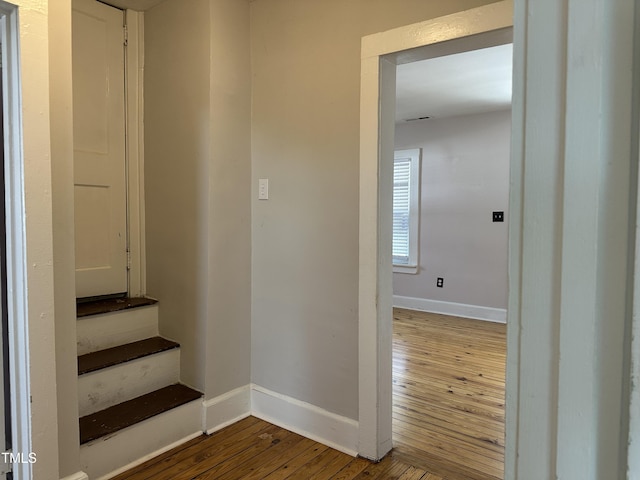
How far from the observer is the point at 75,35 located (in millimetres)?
2361

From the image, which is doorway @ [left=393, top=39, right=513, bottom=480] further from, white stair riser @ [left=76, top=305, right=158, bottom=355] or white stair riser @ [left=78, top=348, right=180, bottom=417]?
white stair riser @ [left=76, top=305, right=158, bottom=355]

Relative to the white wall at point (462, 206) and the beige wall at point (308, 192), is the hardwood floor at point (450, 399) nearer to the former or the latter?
the beige wall at point (308, 192)

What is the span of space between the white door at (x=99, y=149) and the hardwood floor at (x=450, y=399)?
1.93m

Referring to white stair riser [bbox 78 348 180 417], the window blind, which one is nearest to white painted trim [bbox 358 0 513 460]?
white stair riser [bbox 78 348 180 417]

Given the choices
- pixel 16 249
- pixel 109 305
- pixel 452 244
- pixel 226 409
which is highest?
pixel 16 249

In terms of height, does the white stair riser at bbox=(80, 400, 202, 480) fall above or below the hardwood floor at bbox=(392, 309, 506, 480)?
above

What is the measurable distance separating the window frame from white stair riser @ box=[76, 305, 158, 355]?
11.8ft

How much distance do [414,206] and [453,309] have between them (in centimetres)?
137

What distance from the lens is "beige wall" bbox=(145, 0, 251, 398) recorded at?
225cm

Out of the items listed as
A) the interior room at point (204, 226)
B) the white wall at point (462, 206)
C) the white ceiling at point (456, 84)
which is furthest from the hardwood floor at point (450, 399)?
the white ceiling at point (456, 84)

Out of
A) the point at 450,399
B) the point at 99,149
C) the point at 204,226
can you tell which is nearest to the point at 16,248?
the point at 204,226

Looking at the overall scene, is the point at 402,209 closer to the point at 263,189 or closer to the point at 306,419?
the point at 263,189

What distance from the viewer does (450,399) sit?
275 centimetres

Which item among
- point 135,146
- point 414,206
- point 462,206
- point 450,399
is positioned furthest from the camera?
point 414,206
